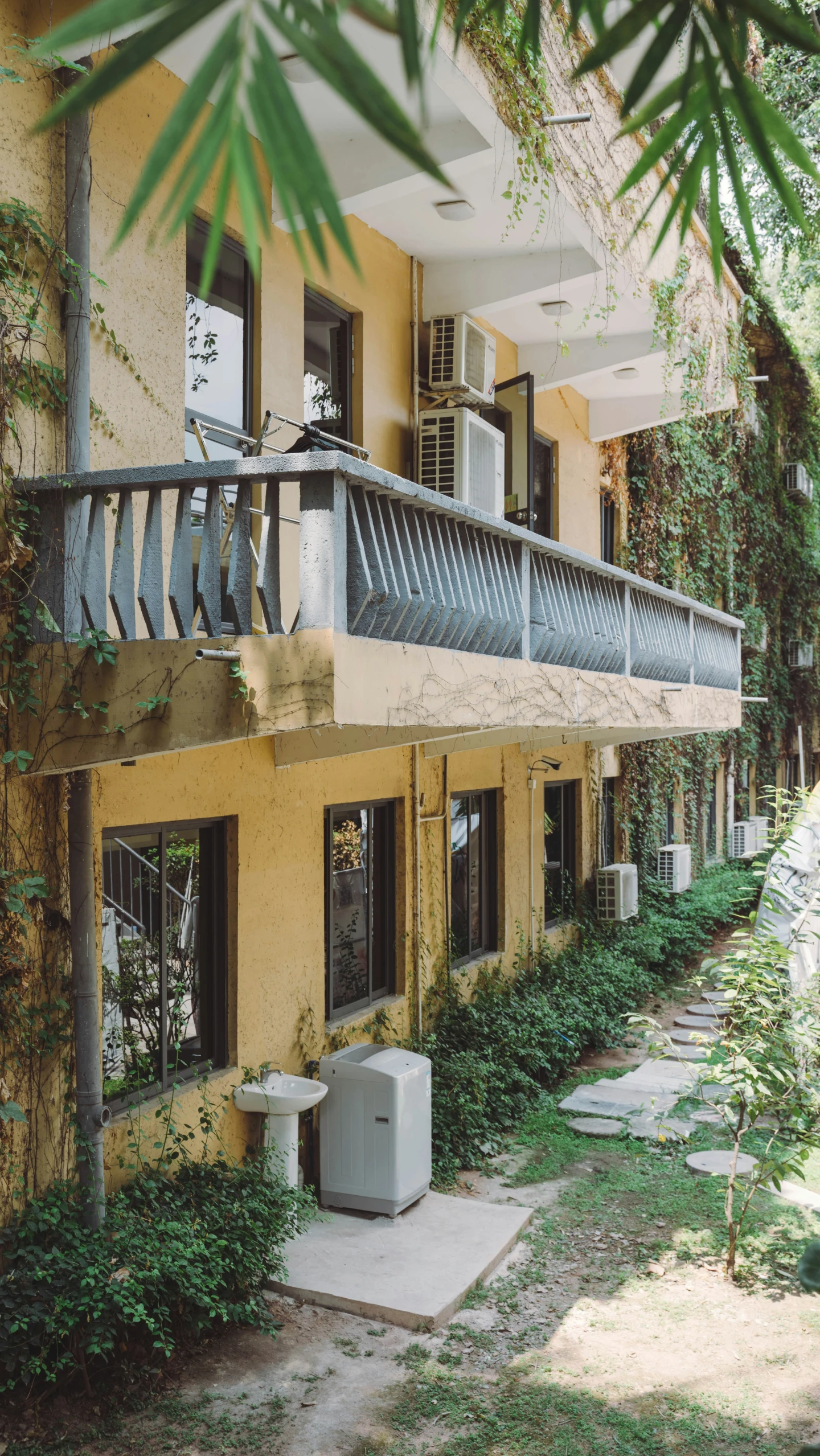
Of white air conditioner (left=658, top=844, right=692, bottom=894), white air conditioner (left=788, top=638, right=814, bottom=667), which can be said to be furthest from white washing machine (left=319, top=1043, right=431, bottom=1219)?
white air conditioner (left=788, top=638, right=814, bottom=667)

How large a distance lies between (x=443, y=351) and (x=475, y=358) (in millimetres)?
299

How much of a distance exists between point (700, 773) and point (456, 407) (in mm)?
11341

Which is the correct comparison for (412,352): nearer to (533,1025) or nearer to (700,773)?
(533,1025)

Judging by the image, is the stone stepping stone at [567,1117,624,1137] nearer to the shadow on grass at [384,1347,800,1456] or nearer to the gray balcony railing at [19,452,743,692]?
the shadow on grass at [384,1347,800,1456]

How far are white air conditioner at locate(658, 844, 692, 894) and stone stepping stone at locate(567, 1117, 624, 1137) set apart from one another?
735 centimetres

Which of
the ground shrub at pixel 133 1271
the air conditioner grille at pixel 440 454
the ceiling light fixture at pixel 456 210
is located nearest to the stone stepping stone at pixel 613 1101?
the ground shrub at pixel 133 1271

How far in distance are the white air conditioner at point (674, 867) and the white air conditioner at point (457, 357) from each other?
893 cm

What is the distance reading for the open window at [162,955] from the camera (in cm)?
615

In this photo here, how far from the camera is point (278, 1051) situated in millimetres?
7531

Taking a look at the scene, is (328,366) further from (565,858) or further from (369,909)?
(565,858)

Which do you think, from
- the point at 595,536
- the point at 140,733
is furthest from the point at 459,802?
the point at 140,733

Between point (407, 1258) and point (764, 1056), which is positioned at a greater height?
point (764, 1056)

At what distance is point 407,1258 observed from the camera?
6723mm

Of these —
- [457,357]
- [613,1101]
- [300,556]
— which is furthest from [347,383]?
[613,1101]
